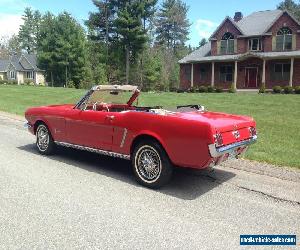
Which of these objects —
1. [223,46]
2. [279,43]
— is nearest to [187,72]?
[223,46]

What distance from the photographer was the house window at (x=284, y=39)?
33.1 meters

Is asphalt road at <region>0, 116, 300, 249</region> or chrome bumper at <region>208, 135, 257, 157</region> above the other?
chrome bumper at <region>208, 135, 257, 157</region>

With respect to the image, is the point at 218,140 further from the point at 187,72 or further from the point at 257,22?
the point at 187,72

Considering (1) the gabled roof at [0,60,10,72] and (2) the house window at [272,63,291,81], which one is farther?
(1) the gabled roof at [0,60,10,72]

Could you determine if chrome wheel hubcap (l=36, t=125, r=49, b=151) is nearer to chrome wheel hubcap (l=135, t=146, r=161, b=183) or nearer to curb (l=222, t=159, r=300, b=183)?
chrome wheel hubcap (l=135, t=146, r=161, b=183)

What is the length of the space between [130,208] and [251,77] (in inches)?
1288

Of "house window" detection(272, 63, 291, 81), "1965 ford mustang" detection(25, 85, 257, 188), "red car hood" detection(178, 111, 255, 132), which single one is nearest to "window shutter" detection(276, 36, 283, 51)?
"house window" detection(272, 63, 291, 81)

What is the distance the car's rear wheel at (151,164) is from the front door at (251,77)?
31.2m

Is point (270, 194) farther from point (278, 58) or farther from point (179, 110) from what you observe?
point (278, 58)

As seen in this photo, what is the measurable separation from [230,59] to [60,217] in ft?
106

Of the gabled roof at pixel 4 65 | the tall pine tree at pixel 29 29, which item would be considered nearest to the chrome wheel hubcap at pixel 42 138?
the gabled roof at pixel 4 65

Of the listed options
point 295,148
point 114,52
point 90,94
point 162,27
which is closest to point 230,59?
point 114,52

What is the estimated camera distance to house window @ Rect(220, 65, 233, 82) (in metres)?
36.4

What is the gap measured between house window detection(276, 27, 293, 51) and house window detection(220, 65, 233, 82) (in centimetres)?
506
